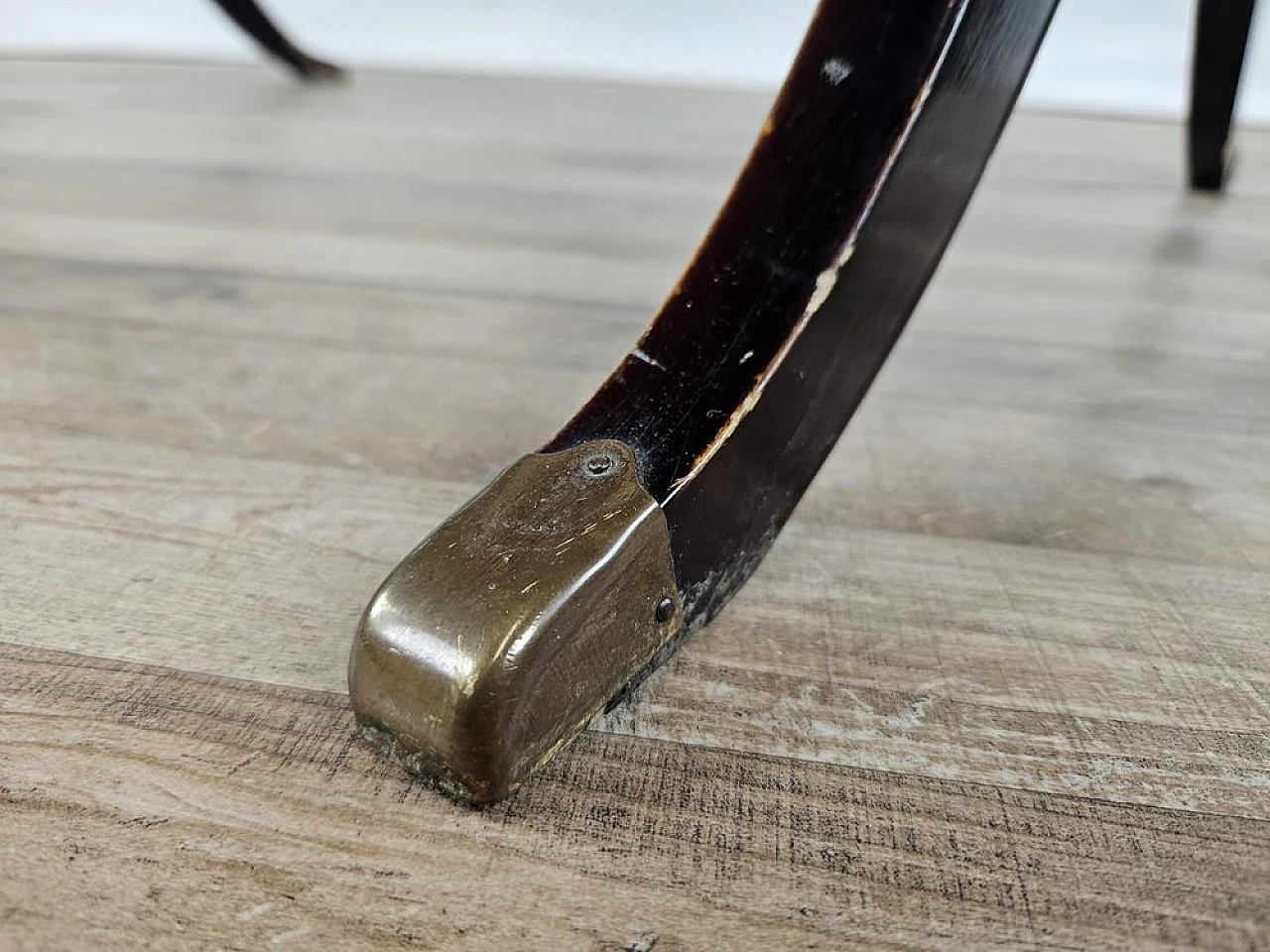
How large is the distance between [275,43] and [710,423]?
1.24 metres

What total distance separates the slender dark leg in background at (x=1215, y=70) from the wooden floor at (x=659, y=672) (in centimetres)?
14

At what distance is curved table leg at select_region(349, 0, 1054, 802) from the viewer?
0.91 ft

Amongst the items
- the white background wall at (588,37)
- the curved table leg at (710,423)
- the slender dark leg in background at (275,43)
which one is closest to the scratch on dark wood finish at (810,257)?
the curved table leg at (710,423)

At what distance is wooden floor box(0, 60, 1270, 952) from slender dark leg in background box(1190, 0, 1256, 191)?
0.14 m

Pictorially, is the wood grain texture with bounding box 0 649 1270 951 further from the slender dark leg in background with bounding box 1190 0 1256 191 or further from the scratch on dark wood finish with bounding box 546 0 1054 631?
the slender dark leg in background with bounding box 1190 0 1256 191

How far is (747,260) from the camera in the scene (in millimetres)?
329

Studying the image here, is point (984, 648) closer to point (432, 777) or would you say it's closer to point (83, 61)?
point (432, 777)

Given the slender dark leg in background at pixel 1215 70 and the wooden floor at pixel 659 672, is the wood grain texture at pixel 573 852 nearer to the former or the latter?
the wooden floor at pixel 659 672

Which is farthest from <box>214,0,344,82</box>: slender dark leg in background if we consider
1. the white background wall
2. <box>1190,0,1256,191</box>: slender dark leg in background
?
<box>1190,0,1256,191</box>: slender dark leg in background

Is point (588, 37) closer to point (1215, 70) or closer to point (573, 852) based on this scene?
point (1215, 70)

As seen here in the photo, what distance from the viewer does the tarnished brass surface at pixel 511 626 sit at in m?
0.27

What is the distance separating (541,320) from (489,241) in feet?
0.57

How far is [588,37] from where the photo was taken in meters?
1.61

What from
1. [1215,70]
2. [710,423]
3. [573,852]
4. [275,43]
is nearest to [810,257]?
[710,423]
